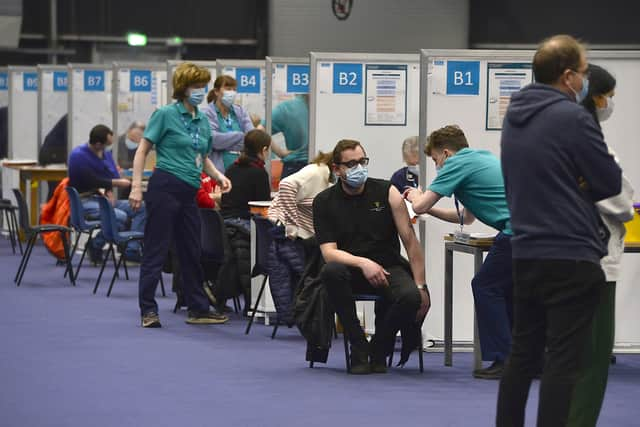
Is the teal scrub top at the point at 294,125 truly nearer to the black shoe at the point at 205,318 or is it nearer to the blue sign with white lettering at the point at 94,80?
the black shoe at the point at 205,318

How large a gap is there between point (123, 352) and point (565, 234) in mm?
3564

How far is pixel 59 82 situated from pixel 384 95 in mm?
6948

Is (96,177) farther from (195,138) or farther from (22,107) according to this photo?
(22,107)

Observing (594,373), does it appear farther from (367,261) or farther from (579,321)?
(367,261)

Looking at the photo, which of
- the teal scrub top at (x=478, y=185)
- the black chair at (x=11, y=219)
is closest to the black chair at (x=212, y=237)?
the teal scrub top at (x=478, y=185)

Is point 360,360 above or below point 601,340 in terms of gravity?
below

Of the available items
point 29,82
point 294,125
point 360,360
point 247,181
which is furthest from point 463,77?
point 29,82

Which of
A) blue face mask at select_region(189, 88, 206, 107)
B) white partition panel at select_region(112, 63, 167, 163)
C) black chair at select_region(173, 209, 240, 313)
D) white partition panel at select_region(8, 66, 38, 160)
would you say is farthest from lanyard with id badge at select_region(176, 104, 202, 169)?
white partition panel at select_region(8, 66, 38, 160)

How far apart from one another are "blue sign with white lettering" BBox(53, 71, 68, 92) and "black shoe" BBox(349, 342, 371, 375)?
8357 millimetres

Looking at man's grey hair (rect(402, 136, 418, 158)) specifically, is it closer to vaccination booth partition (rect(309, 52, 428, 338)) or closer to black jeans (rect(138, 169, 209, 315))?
vaccination booth partition (rect(309, 52, 428, 338))

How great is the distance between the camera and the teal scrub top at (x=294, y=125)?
8.91 m

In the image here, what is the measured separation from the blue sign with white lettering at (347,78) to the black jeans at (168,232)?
103 centimetres

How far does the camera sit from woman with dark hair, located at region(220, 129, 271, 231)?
7.94 meters

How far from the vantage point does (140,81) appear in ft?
38.0
